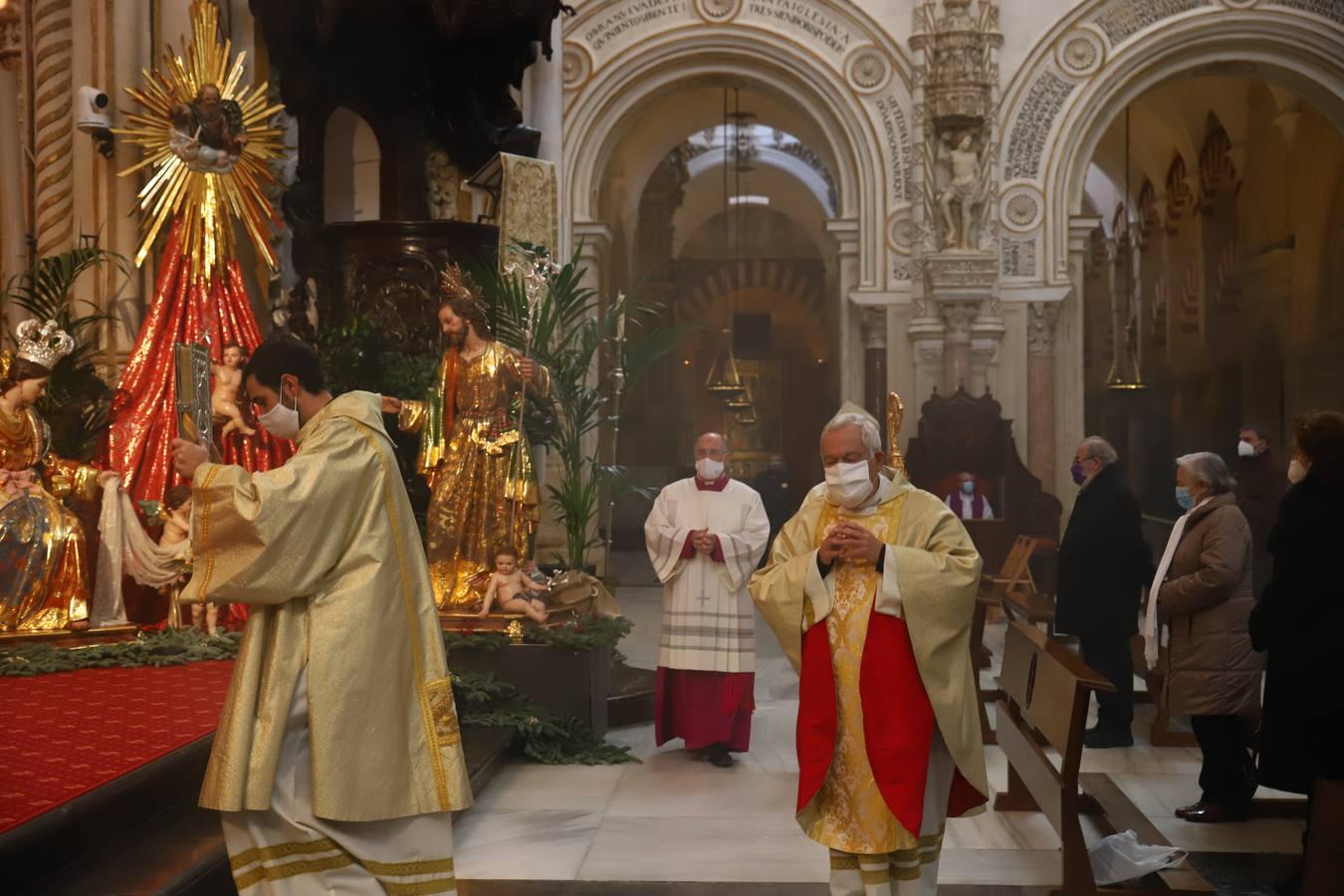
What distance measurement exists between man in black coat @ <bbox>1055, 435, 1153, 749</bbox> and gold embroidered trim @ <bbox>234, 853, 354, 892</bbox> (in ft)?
16.2

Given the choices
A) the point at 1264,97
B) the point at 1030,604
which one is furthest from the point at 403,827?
the point at 1264,97

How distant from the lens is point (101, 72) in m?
8.50

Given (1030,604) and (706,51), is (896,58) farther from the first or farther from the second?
(1030,604)

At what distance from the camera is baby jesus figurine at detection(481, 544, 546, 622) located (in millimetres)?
7617

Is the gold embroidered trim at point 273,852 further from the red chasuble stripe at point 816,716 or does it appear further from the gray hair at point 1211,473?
the gray hair at point 1211,473

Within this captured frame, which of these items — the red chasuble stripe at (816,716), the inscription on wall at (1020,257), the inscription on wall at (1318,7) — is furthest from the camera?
the inscription on wall at (1020,257)

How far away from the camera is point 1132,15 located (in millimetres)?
15992

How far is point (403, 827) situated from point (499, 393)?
14.5ft

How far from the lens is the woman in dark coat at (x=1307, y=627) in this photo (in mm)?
5004

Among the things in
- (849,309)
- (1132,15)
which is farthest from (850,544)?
(1132,15)

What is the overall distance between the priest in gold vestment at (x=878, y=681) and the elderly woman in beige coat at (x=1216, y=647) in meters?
2.26

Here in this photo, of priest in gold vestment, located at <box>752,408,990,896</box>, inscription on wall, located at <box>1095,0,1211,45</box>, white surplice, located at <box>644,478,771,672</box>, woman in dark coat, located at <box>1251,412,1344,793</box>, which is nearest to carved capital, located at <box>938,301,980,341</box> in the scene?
inscription on wall, located at <box>1095,0,1211,45</box>

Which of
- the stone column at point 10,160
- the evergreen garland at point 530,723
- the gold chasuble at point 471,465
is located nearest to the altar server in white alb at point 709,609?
the evergreen garland at point 530,723

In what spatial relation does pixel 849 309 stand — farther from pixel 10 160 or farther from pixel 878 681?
pixel 878 681
